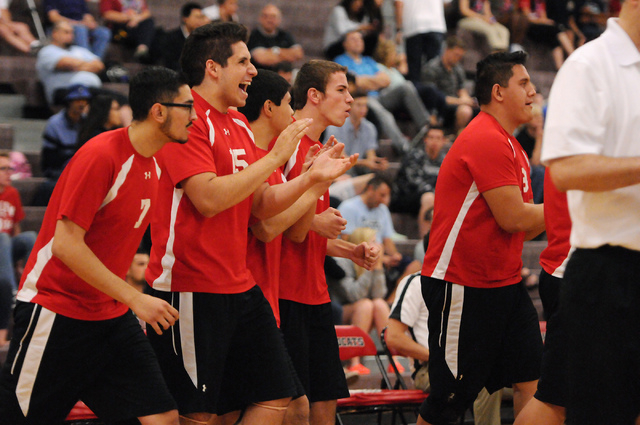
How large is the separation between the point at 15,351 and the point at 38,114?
665cm

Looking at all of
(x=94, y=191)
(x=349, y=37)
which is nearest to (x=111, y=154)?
(x=94, y=191)

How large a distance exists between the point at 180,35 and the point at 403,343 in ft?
16.5

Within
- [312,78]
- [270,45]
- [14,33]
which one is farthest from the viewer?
[270,45]

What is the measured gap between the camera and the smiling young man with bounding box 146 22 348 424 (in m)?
3.78

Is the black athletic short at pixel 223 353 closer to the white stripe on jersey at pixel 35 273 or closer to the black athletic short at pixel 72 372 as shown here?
the black athletic short at pixel 72 372

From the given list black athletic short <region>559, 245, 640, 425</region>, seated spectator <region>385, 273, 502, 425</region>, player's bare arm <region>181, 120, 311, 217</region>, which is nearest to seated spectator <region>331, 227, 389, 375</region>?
seated spectator <region>385, 273, 502, 425</region>

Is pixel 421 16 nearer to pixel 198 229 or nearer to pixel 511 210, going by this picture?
pixel 511 210

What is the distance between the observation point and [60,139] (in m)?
8.03

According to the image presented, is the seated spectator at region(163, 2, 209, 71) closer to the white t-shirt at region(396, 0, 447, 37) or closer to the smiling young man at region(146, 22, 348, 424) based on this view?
the white t-shirt at region(396, 0, 447, 37)

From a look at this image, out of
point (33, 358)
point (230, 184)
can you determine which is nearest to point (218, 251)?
point (230, 184)

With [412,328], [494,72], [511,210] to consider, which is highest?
[494,72]

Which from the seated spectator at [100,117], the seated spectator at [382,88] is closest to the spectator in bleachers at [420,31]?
the seated spectator at [382,88]

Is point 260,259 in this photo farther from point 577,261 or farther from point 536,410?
point 577,261

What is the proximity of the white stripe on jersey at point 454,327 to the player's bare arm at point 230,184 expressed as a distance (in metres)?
1.39
